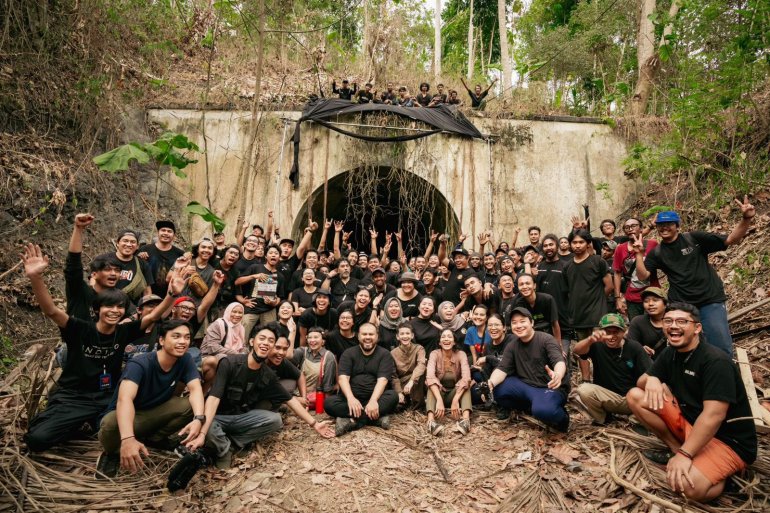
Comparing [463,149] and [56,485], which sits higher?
[463,149]

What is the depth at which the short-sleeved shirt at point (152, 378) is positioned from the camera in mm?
3699

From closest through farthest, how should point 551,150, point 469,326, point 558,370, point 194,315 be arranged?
point 558,370, point 194,315, point 469,326, point 551,150

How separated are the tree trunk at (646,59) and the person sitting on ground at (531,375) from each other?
870 centimetres

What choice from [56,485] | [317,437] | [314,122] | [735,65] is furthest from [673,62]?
[56,485]

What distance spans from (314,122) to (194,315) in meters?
5.96

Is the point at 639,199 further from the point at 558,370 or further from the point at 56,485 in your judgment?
the point at 56,485

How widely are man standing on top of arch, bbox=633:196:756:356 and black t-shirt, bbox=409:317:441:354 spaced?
2.57 m

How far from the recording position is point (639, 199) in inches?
398

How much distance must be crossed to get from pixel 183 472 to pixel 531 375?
3.26m

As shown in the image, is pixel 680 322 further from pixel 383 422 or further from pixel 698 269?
pixel 383 422

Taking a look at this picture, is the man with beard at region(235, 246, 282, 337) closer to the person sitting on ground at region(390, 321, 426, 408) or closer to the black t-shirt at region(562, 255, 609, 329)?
the person sitting on ground at region(390, 321, 426, 408)

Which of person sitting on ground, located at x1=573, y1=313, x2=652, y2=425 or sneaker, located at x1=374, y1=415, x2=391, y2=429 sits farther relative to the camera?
sneaker, located at x1=374, y1=415, x2=391, y2=429

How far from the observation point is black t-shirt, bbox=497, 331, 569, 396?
457cm

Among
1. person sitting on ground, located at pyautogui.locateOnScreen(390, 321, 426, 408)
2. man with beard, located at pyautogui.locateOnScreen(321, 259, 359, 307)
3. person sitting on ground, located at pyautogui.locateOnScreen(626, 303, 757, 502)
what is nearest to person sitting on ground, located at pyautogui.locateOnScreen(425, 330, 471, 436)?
person sitting on ground, located at pyautogui.locateOnScreen(390, 321, 426, 408)
